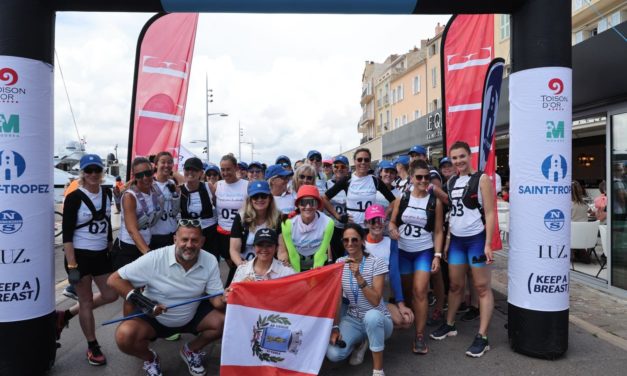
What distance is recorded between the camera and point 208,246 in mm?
5613

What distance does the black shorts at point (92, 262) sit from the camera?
164 inches

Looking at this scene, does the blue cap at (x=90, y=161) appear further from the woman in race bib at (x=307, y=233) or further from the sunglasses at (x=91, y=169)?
the woman in race bib at (x=307, y=233)

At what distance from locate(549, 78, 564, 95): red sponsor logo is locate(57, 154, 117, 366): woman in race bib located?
4.30 m

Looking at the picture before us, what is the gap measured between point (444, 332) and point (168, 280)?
2.88 meters

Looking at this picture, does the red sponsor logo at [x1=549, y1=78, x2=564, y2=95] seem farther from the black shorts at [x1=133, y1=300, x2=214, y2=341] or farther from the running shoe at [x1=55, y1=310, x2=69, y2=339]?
the running shoe at [x1=55, y1=310, x2=69, y2=339]

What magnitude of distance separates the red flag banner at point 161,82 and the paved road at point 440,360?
2.78m

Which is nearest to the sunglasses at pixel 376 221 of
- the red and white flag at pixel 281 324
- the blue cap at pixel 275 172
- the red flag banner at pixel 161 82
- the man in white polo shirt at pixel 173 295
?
the red and white flag at pixel 281 324

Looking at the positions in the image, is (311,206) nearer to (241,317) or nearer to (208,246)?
(241,317)

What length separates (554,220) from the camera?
4.13m

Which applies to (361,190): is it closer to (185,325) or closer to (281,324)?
(281,324)

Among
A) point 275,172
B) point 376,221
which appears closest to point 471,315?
point 376,221

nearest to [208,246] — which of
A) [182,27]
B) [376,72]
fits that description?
[182,27]

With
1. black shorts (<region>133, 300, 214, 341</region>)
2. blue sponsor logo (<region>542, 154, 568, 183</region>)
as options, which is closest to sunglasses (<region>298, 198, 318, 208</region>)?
black shorts (<region>133, 300, 214, 341</region>)

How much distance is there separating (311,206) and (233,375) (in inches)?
64.0
